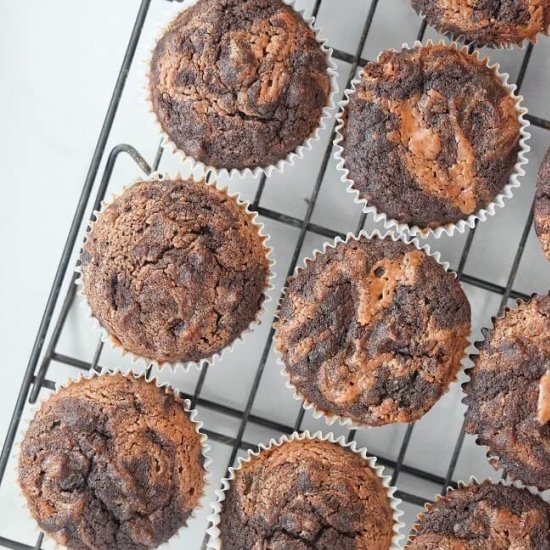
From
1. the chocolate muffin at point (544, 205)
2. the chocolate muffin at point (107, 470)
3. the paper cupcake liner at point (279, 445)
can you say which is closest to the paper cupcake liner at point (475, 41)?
the chocolate muffin at point (544, 205)

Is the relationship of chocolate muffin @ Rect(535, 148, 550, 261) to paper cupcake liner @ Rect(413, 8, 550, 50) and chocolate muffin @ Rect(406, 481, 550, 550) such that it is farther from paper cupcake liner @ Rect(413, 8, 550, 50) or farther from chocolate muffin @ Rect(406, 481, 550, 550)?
chocolate muffin @ Rect(406, 481, 550, 550)

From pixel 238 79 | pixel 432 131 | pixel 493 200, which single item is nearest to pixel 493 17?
pixel 432 131

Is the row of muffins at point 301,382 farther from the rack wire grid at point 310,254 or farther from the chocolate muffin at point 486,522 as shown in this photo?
the rack wire grid at point 310,254

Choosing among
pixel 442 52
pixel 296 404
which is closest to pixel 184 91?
pixel 442 52

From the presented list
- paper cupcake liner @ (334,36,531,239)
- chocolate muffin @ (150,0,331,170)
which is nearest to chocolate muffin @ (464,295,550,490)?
paper cupcake liner @ (334,36,531,239)

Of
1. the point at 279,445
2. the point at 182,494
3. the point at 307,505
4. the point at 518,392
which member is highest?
the point at 518,392

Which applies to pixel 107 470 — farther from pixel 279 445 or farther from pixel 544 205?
pixel 544 205
